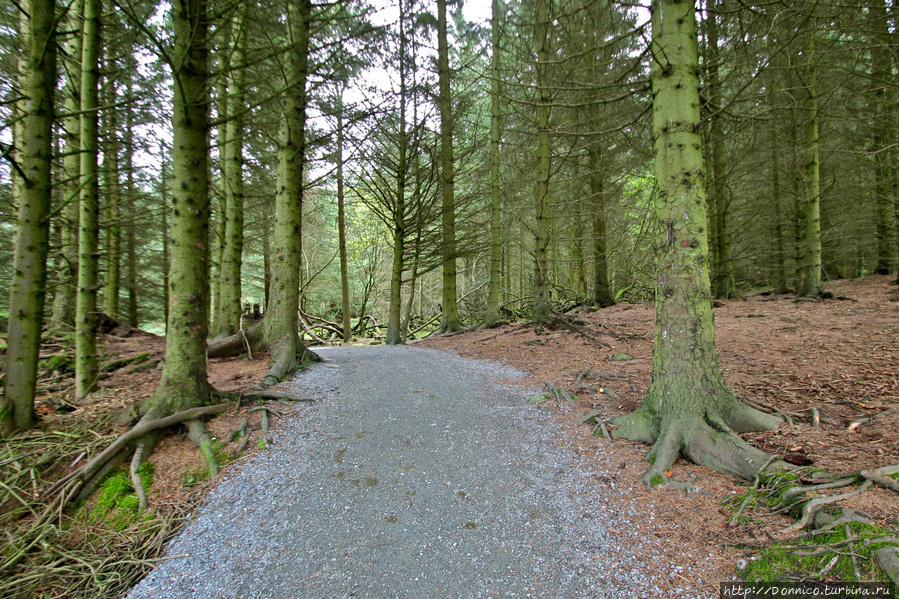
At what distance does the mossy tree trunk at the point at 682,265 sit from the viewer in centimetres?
301

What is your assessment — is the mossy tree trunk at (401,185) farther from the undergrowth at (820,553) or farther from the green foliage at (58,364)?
the undergrowth at (820,553)

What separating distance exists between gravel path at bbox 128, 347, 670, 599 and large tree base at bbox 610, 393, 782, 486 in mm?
607

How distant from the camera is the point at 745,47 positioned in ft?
11.3

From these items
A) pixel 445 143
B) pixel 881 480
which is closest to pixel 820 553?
pixel 881 480

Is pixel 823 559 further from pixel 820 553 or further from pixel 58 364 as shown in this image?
pixel 58 364

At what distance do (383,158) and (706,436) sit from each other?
Result: 10.1m

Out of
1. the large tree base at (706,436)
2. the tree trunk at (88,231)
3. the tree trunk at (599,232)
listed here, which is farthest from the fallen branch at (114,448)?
the tree trunk at (599,232)

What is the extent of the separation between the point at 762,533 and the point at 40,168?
5.74m

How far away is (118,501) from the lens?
2555 millimetres

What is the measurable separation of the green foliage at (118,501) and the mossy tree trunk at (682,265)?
3.85 metres

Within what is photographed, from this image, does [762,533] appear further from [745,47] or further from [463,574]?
[745,47]

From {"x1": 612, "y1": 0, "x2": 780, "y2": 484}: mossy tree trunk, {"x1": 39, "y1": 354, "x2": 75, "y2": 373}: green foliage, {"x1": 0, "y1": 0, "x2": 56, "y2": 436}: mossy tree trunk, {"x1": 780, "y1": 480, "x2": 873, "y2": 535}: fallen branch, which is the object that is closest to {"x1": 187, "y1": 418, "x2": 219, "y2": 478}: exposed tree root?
{"x1": 0, "y1": 0, "x2": 56, "y2": 436}: mossy tree trunk

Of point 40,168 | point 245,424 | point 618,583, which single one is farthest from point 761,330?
point 40,168

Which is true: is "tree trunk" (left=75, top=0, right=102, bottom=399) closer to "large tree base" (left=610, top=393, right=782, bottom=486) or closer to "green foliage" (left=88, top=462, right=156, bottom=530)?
"green foliage" (left=88, top=462, right=156, bottom=530)
